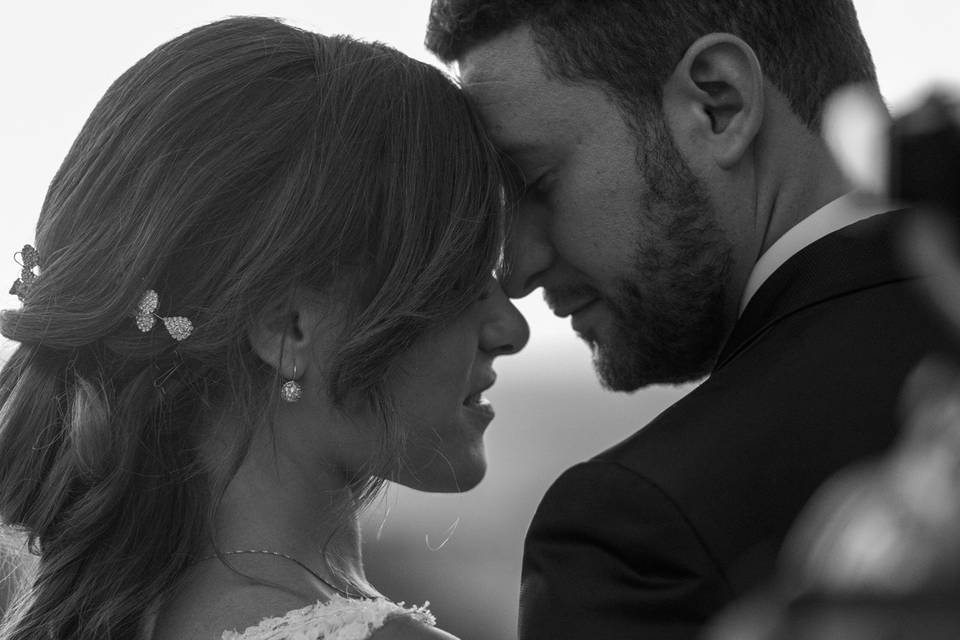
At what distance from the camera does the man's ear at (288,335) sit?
2.08 metres

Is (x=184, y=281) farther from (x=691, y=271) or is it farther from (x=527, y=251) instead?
(x=691, y=271)

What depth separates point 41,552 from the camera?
7.06 ft

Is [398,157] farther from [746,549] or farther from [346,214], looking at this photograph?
[746,549]

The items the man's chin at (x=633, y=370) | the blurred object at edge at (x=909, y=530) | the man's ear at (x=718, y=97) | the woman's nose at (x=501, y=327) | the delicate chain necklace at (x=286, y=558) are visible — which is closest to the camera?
the blurred object at edge at (x=909, y=530)

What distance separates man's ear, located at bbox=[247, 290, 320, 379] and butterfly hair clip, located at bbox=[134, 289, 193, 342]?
0.38ft

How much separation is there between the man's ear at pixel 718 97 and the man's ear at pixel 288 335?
0.81 m

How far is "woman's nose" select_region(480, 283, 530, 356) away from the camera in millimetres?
2316

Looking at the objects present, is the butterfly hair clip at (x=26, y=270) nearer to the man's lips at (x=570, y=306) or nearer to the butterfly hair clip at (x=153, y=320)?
the butterfly hair clip at (x=153, y=320)

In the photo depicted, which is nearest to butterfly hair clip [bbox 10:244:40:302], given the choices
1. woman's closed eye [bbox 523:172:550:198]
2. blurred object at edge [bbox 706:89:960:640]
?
woman's closed eye [bbox 523:172:550:198]

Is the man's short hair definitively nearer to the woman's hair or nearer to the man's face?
the man's face

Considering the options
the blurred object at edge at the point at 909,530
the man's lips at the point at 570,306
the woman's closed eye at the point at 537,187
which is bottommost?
the man's lips at the point at 570,306

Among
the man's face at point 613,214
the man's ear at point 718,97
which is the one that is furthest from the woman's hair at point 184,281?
the man's ear at point 718,97

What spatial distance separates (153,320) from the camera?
2.07 meters

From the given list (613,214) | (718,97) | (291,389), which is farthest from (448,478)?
(718,97)
